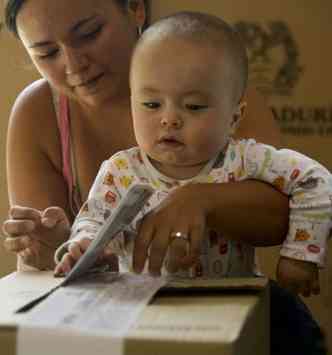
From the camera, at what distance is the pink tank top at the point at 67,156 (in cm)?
124

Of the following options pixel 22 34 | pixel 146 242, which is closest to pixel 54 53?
pixel 22 34

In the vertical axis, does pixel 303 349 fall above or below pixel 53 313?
below

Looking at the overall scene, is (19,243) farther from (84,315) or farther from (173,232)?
(84,315)

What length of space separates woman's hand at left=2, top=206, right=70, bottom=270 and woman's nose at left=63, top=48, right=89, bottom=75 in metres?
0.24

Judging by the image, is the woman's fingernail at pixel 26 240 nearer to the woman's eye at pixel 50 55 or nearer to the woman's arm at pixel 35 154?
the woman's arm at pixel 35 154

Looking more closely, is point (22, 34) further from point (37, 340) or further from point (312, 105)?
point (37, 340)

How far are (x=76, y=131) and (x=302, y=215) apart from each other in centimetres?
50

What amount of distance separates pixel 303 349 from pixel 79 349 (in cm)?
41

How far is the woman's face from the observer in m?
1.10

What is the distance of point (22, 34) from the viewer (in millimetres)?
1146

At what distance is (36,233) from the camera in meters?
0.97

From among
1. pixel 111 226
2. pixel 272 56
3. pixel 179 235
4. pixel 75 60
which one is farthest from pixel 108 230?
pixel 272 56

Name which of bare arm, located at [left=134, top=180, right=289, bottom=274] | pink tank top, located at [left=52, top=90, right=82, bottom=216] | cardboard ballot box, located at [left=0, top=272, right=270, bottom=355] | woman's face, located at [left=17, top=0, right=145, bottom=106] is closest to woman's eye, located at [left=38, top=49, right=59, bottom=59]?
woman's face, located at [left=17, top=0, right=145, bottom=106]

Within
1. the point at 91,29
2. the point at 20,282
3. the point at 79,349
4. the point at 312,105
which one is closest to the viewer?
the point at 79,349
